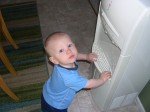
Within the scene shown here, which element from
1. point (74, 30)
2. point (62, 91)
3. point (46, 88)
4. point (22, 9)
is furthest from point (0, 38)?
point (62, 91)

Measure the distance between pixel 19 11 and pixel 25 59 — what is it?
846 mm

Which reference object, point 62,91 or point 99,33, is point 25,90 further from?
point 99,33

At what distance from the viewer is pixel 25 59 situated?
1829 mm

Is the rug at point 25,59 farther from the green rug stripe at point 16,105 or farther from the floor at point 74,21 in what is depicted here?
the floor at point 74,21

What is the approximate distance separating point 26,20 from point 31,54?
584mm

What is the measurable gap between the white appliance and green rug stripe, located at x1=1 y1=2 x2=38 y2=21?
1.43 meters

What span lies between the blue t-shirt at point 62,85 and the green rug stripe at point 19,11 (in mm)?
1443

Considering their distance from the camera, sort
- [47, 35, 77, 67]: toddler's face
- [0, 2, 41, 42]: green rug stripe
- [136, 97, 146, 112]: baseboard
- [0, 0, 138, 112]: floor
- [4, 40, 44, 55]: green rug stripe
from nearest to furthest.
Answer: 1. [47, 35, 77, 67]: toddler's face
2. [136, 97, 146, 112]: baseboard
3. [0, 0, 138, 112]: floor
4. [4, 40, 44, 55]: green rug stripe
5. [0, 2, 41, 42]: green rug stripe

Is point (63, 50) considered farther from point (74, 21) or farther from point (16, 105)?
point (74, 21)

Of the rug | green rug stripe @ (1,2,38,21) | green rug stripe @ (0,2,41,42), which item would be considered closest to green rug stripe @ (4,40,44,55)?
the rug

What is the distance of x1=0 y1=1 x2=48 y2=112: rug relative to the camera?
1.52 meters

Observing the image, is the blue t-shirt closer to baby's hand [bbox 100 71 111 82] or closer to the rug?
baby's hand [bbox 100 71 111 82]

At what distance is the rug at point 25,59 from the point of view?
60.0 inches

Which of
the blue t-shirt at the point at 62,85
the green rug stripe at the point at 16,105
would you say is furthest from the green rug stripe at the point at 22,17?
the blue t-shirt at the point at 62,85
